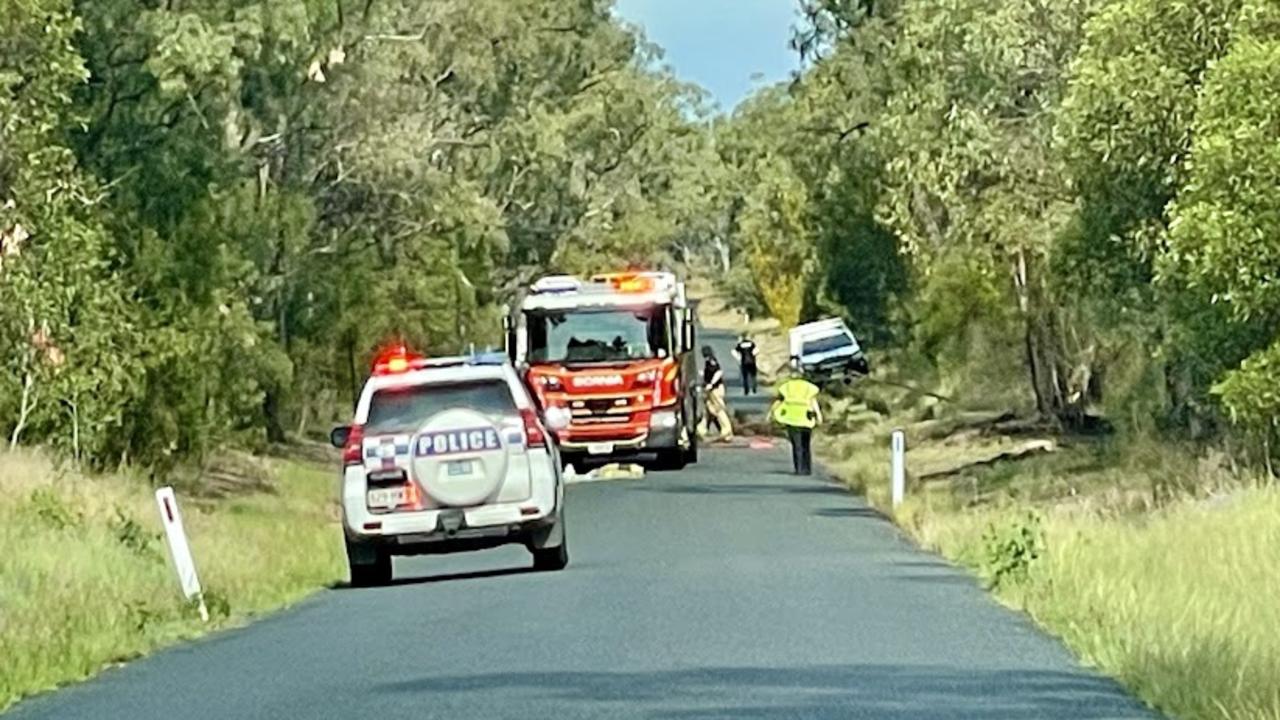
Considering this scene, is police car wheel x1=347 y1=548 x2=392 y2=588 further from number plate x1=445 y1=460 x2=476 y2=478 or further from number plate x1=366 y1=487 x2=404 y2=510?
number plate x1=445 y1=460 x2=476 y2=478

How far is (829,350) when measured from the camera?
71938 mm

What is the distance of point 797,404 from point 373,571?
17.5 m

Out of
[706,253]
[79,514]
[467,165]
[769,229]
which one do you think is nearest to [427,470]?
[79,514]

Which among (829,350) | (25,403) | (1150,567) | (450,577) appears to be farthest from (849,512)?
(829,350)

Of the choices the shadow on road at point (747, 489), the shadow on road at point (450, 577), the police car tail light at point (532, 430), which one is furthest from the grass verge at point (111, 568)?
the shadow on road at point (747, 489)

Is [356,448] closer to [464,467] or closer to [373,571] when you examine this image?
[464,467]

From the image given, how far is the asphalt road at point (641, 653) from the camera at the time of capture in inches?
513

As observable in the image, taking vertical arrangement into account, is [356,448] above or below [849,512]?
above

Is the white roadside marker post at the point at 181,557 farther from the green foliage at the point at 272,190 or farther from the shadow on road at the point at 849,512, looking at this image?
the shadow on road at the point at 849,512

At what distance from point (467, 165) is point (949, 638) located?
1770 inches

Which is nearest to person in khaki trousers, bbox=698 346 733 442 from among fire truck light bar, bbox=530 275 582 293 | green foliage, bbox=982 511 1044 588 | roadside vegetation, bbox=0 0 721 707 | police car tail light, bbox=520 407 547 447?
roadside vegetation, bbox=0 0 721 707

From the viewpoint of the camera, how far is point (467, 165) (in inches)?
2384

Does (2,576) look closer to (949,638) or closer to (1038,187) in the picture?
(949,638)

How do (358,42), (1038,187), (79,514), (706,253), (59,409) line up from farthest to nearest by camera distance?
(706,253) → (358,42) → (1038,187) → (59,409) → (79,514)
